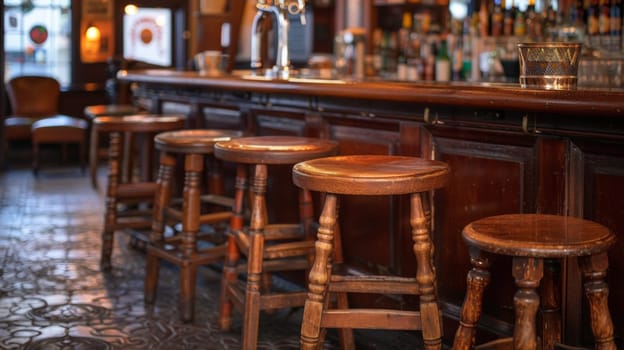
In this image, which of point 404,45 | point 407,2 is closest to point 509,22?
point 404,45

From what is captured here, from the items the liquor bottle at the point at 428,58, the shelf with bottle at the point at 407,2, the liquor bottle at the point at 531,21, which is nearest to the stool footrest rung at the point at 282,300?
the liquor bottle at the point at 531,21

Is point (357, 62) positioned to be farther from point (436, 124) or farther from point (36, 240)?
point (436, 124)

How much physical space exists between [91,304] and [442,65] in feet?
9.43

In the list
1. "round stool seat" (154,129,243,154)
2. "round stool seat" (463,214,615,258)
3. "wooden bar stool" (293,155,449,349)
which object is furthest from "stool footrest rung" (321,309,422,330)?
"round stool seat" (154,129,243,154)

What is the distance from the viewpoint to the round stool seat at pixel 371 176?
2.24 m

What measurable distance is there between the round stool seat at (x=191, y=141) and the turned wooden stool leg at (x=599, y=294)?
69.6 inches

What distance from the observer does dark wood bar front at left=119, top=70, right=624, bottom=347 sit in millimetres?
2361

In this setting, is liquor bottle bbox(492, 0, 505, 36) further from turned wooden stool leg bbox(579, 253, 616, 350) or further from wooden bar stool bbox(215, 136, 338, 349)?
turned wooden stool leg bbox(579, 253, 616, 350)

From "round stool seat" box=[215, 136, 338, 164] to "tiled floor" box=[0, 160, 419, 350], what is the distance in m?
0.73

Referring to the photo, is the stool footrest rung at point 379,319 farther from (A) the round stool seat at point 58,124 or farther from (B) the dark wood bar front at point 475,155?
(A) the round stool seat at point 58,124

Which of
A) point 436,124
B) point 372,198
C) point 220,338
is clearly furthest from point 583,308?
point 220,338

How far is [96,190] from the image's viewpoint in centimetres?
735

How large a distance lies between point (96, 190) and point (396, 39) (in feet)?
9.02

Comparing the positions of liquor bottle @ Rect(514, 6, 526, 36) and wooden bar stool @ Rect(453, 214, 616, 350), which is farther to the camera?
liquor bottle @ Rect(514, 6, 526, 36)
